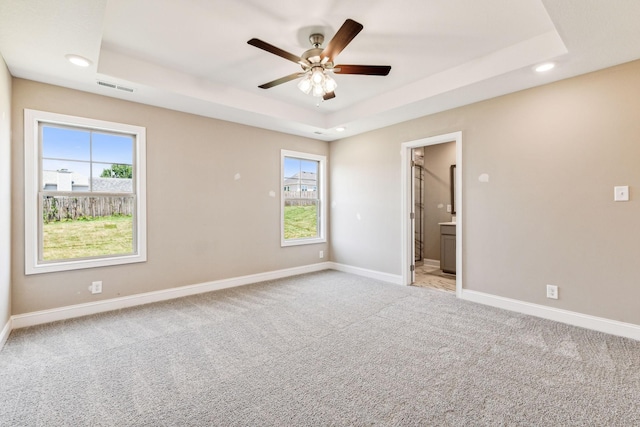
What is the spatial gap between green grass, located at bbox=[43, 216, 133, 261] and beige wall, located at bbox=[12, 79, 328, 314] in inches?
8.9

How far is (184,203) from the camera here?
4012 mm

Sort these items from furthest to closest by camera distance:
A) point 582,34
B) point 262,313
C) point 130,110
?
point 130,110 → point 262,313 → point 582,34

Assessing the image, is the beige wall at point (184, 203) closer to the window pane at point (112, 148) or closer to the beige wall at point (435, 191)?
the window pane at point (112, 148)

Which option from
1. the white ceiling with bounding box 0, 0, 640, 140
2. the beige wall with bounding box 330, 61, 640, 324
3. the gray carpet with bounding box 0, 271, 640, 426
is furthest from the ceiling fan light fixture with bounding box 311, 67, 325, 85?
the gray carpet with bounding box 0, 271, 640, 426

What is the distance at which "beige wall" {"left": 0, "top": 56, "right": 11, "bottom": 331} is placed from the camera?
8.46ft

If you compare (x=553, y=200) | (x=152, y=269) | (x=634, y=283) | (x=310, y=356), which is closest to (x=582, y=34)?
(x=553, y=200)

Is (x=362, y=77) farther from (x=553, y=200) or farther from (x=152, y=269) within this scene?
(x=152, y=269)

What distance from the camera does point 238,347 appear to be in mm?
2561

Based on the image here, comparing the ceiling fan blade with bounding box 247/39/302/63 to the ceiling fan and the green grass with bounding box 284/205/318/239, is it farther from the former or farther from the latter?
the green grass with bounding box 284/205/318/239

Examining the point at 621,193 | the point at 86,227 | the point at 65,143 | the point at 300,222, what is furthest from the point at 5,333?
the point at 621,193

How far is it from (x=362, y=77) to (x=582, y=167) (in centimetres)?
251

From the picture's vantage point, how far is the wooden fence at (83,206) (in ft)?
10.5

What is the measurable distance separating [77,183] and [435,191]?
6046 millimetres

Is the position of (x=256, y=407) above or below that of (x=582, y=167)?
below
